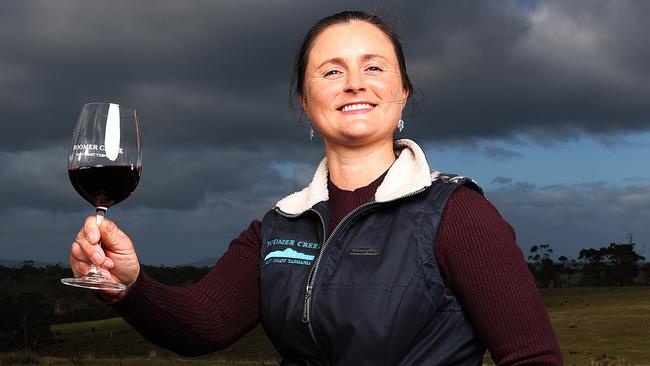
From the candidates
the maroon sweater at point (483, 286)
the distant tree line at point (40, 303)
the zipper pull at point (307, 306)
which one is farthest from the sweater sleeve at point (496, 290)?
the distant tree line at point (40, 303)

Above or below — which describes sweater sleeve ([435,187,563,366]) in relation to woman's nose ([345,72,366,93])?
below

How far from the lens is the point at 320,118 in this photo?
12.2ft

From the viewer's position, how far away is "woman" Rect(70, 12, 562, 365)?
3223 mm

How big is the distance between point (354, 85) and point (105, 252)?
1.25 m

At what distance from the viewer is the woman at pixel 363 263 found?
3223 mm

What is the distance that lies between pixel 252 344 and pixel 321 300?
4526cm

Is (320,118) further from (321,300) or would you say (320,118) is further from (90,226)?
(90,226)

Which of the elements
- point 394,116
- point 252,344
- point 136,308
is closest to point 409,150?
point 394,116

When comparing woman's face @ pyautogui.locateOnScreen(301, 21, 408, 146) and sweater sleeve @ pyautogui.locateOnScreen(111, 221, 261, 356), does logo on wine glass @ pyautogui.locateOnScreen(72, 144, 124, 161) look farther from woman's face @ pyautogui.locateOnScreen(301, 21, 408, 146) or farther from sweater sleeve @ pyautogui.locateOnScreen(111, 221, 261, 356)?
woman's face @ pyautogui.locateOnScreen(301, 21, 408, 146)

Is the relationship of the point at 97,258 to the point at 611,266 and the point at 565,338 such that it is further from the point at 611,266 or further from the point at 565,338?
the point at 611,266

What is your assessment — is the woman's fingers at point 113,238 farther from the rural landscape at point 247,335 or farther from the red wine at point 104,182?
the rural landscape at point 247,335

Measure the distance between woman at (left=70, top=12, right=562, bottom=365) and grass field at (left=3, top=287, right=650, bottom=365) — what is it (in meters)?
21.3

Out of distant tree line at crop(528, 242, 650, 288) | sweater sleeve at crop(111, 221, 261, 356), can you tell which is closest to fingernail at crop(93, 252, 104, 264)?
sweater sleeve at crop(111, 221, 261, 356)

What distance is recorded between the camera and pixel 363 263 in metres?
3.30
